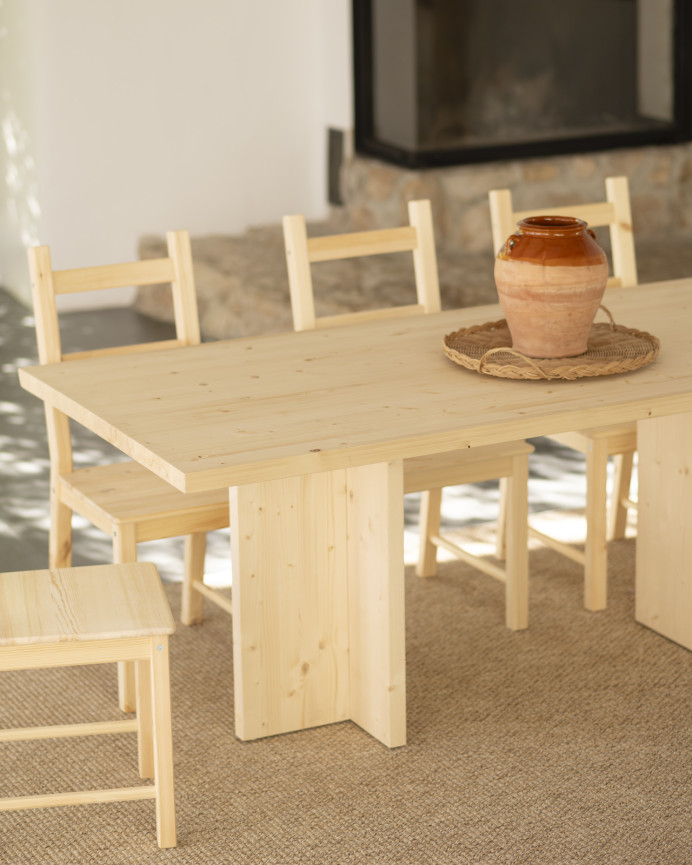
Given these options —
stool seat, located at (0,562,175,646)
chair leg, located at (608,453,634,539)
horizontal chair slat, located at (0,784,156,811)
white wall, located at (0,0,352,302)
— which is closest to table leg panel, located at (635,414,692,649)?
chair leg, located at (608,453,634,539)

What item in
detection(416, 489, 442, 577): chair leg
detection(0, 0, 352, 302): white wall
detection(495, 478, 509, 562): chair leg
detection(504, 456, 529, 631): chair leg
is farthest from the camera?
detection(0, 0, 352, 302): white wall

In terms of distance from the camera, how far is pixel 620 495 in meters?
3.40

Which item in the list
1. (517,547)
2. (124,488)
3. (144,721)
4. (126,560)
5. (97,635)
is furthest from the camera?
(517,547)

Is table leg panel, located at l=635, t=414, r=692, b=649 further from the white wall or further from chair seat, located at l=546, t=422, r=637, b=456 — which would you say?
the white wall

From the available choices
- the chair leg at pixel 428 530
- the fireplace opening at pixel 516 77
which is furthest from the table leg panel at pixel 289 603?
the fireplace opening at pixel 516 77

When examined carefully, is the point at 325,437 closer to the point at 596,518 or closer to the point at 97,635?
the point at 97,635

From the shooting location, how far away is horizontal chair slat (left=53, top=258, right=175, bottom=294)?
281 centimetres

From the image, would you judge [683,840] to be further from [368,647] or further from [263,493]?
[263,493]

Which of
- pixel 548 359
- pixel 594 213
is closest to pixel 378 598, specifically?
pixel 548 359

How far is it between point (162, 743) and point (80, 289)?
3.63 feet

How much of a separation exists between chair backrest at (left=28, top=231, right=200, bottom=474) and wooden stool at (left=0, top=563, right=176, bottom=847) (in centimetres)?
62

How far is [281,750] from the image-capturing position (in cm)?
250

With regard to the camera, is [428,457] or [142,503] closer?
[142,503]

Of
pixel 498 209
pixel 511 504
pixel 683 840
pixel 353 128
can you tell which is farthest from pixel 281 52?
pixel 683 840
